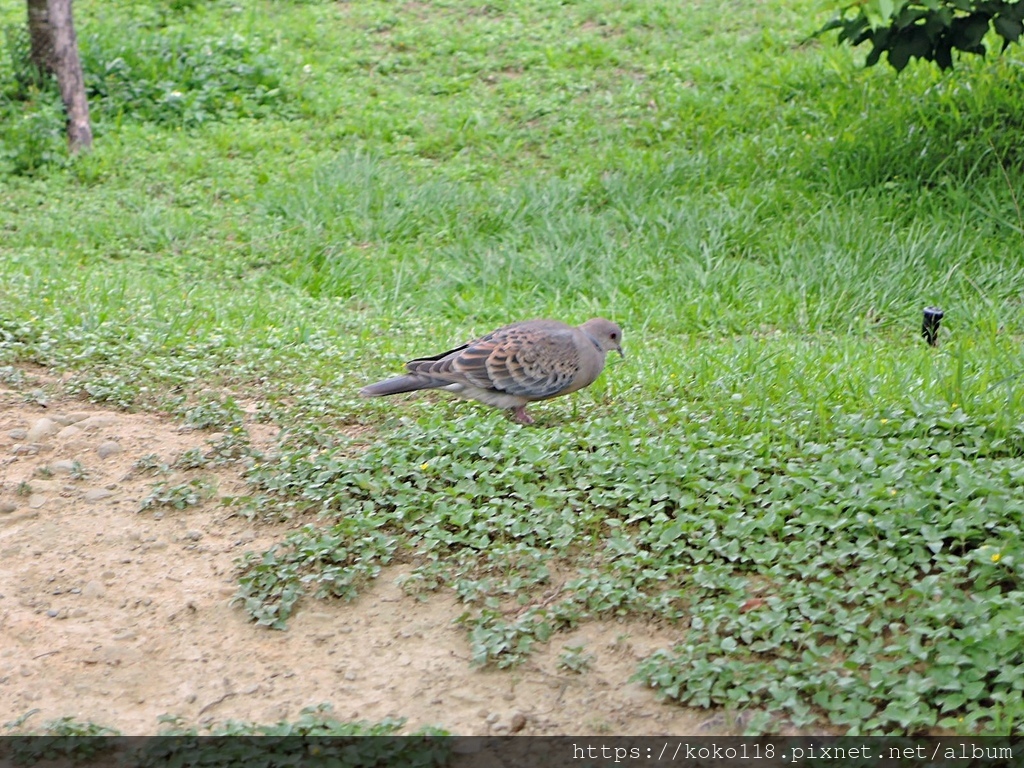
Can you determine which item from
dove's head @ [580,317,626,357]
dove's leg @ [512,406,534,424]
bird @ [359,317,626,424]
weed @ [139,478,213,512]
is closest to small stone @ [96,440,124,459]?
weed @ [139,478,213,512]

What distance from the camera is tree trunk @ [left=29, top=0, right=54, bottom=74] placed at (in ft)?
36.0

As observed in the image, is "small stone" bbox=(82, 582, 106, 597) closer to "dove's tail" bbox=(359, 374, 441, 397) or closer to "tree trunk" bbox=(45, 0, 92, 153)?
"dove's tail" bbox=(359, 374, 441, 397)

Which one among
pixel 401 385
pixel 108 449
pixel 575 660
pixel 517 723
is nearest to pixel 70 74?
pixel 108 449

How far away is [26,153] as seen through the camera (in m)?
10.4

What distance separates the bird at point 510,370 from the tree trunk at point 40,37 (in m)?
7.49

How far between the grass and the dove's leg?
4.6 inches

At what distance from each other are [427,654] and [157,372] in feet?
9.00

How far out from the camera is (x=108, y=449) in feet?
16.8

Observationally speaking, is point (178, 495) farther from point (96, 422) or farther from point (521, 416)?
point (521, 416)

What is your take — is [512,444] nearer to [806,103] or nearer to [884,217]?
[884,217]

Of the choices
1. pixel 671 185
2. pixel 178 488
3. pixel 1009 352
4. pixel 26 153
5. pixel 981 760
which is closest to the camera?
pixel 981 760

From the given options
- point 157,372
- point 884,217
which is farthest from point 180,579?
point 884,217

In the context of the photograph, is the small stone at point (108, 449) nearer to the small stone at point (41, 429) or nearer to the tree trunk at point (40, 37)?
the small stone at point (41, 429)

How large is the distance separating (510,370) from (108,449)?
1.80 m
